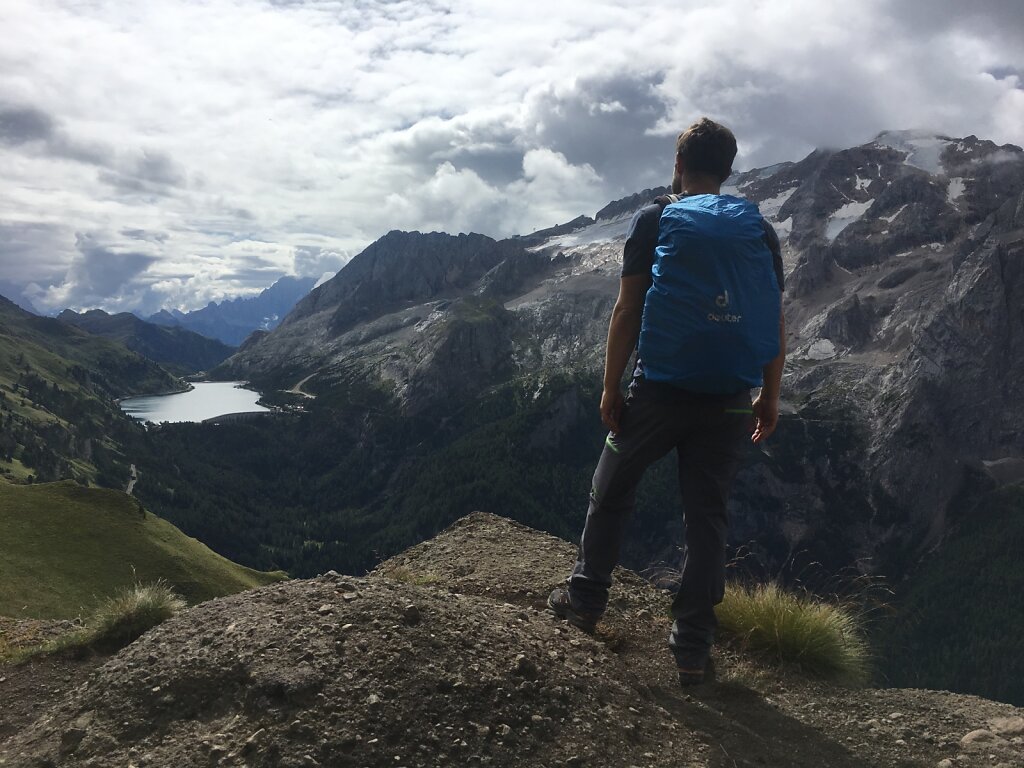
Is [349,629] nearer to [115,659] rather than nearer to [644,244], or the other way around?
[115,659]

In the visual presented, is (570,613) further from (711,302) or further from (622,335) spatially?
(711,302)

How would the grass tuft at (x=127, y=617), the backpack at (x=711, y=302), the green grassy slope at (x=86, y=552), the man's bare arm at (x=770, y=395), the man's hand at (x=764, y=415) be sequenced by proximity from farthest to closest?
the green grassy slope at (x=86, y=552), the grass tuft at (x=127, y=617), the man's hand at (x=764, y=415), the man's bare arm at (x=770, y=395), the backpack at (x=711, y=302)

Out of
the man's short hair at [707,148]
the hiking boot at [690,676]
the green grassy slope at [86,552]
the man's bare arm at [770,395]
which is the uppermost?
the man's short hair at [707,148]

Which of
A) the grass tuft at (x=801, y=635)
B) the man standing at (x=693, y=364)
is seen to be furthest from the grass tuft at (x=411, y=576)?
the grass tuft at (x=801, y=635)

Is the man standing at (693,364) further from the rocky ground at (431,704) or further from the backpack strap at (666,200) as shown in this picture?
the rocky ground at (431,704)

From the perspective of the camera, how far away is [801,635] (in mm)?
7852

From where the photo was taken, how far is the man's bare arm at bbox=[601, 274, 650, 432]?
22.3 ft

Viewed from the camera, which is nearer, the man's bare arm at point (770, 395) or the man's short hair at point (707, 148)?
the man's bare arm at point (770, 395)

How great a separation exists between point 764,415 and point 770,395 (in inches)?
13.4

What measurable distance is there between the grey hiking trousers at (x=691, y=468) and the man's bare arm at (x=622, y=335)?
0.60 feet

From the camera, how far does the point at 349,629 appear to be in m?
6.28

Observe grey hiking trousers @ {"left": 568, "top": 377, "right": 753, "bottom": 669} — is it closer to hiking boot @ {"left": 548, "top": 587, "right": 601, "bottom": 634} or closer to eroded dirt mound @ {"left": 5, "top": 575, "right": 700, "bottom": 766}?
hiking boot @ {"left": 548, "top": 587, "right": 601, "bottom": 634}

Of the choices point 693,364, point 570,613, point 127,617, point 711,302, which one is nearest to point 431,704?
point 570,613

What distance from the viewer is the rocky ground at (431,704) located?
5.04 metres
